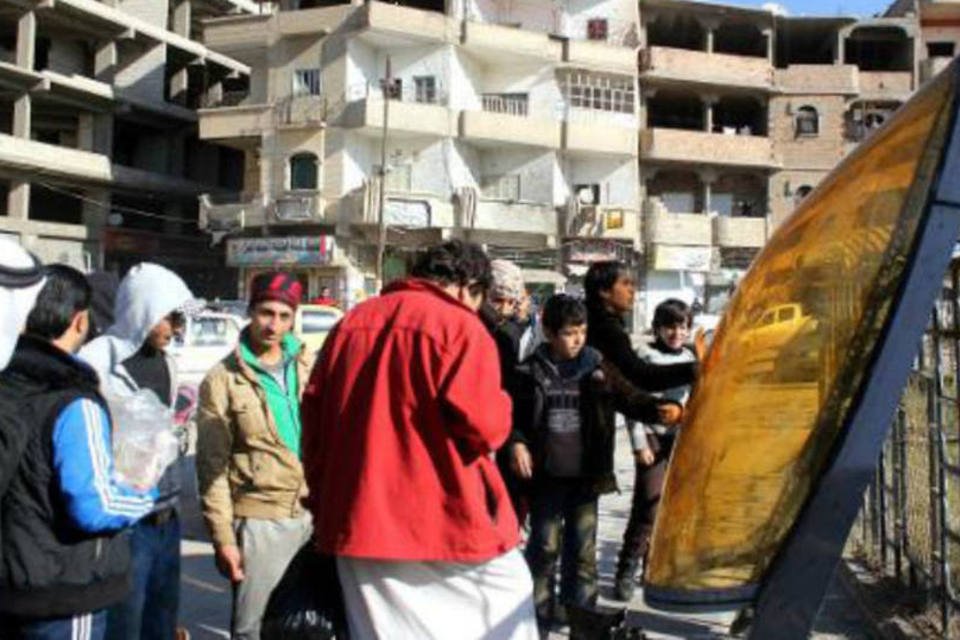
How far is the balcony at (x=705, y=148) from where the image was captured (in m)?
35.3

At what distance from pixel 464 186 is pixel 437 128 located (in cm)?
213

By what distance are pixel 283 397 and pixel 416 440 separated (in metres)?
1.19

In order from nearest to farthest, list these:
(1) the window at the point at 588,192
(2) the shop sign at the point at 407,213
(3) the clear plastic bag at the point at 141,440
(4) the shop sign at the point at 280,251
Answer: (3) the clear plastic bag at the point at 141,440
(4) the shop sign at the point at 280,251
(2) the shop sign at the point at 407,213
(1) the window at the point at 588,192

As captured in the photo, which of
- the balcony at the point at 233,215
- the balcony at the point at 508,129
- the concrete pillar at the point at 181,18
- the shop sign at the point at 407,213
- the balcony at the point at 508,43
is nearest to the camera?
the shop sign at the point at 407,213

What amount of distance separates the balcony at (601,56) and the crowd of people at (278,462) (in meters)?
32.2

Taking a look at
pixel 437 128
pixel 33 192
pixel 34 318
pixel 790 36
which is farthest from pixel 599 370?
pixel 790 36

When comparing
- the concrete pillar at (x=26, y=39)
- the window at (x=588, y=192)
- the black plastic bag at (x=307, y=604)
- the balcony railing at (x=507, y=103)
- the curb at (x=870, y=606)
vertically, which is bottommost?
the curb at (x=870, y=606)

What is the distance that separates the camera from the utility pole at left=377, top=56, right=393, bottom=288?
30.0 metres

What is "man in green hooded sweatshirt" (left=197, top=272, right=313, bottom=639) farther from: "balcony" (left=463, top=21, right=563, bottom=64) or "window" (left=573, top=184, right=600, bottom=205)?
"window" (left=573, top=184, right=600, bottom=205)

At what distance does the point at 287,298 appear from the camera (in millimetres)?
3615

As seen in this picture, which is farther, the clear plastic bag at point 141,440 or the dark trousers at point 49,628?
the clear plastic bag at point 141,440

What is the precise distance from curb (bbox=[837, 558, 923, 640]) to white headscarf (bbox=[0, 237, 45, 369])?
10.1ft

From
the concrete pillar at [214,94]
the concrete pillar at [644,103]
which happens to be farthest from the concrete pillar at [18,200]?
the concrete pillar at [644,103]

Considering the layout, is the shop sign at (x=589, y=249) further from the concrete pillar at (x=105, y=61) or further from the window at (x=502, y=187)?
the concrete pillar at (x=105, y=61)
